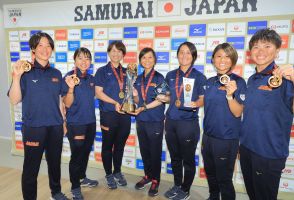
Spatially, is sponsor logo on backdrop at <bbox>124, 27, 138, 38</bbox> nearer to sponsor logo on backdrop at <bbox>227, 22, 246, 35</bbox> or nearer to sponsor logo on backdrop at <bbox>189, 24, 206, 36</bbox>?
sponsor logo on backdrop at <bbox>189, 24, 206, 36</bbox>

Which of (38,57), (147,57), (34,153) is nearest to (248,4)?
(147,57)

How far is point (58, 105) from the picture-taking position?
2598 mm

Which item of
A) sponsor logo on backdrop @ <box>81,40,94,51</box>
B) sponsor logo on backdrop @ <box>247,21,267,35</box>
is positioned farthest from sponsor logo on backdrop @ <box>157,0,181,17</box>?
sponsor logo on backdrop @ <box>81,40,94,51</box>

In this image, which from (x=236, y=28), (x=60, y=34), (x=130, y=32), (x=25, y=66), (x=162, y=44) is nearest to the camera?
(x=25, y=66)

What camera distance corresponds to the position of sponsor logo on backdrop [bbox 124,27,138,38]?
3787mm

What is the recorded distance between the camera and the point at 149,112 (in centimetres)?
305

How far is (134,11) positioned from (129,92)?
148 centimetres

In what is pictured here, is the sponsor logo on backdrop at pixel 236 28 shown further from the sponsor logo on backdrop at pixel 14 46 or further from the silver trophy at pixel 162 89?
→ the sponsor logo on backdrop at pixel 14 46

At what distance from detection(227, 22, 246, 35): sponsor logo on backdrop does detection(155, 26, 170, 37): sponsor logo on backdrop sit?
2.87ft

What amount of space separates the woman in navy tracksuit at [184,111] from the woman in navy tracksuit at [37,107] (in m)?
1.22

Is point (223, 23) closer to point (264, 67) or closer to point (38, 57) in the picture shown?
point (264, 67)

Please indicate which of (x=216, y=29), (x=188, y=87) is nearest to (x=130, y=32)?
(x=216, y=29)

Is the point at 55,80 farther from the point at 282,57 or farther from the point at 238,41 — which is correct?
the point at 282,57

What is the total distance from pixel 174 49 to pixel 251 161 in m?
2.14
